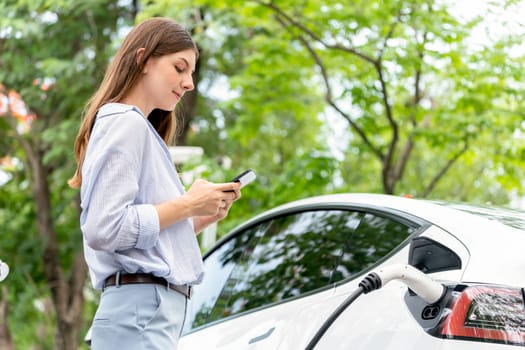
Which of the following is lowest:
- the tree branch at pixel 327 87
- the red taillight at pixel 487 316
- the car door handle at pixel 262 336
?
the tree branch at pixel 327 87

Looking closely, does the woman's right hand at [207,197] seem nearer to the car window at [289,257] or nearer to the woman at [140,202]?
the woman at [140,202]

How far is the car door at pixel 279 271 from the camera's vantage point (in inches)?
105

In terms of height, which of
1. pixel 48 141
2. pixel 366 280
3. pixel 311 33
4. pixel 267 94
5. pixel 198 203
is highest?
pixel 198 203

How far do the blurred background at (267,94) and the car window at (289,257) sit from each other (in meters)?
4.04

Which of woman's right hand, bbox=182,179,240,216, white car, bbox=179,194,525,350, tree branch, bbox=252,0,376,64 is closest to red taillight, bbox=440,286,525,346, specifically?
white car, bbox=179,194,525,350

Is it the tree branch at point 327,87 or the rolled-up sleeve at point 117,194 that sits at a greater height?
the rolled-up sleeve at point 117,194

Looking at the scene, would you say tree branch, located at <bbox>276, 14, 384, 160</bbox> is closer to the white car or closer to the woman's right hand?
the white car

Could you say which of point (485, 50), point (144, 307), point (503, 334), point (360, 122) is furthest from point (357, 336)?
point (360, 122)

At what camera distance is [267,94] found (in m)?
9.11

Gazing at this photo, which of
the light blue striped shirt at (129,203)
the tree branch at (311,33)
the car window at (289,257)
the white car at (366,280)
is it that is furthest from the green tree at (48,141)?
the light blue striped shirt at (129,203)

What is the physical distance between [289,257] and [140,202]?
112 cm

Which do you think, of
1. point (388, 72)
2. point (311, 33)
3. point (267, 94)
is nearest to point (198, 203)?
point (311, 33)

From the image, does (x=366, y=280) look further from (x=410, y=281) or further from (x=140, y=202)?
(x=140, y=202)

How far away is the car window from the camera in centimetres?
265
